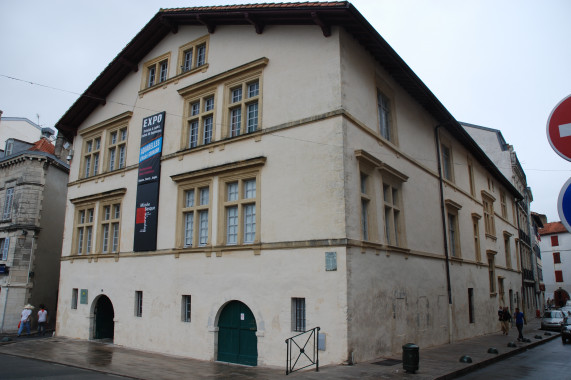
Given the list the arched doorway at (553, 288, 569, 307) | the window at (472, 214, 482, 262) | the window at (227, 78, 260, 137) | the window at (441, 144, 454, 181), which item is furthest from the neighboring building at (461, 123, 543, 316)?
the window at (227, 78, 260, 137)

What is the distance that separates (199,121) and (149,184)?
11.7ft

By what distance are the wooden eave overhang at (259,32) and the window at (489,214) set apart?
13.2 feet

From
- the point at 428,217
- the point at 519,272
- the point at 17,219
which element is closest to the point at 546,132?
the point at 428,217

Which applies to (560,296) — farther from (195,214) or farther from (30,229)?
(30,229)

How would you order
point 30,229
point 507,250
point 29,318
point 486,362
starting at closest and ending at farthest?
point 486,362 → point 29,318 → point 30,229 → point 507,250

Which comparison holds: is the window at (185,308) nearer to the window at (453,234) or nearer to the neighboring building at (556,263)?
the window at (453,234)

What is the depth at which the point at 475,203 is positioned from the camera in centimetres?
2606

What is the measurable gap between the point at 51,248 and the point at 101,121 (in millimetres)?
10771

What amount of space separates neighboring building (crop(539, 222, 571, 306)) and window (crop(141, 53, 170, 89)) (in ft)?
225

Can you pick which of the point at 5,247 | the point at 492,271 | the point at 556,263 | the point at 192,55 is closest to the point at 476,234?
the point at 492,271

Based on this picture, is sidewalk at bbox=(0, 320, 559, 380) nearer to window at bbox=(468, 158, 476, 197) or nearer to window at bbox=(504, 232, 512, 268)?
window at bbox=(468, 158, 476, 197)

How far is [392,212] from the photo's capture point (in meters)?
16.1

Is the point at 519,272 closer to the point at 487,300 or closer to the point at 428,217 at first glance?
the point at 487,300

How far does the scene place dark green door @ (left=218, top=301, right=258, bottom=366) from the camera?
14.1m
